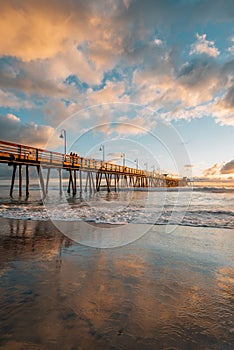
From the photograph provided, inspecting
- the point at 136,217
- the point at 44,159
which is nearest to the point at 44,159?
the point at 44,159

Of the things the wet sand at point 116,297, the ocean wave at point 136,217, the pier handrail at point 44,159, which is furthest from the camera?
the pier handrail at point 44,159

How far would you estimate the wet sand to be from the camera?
1692mm

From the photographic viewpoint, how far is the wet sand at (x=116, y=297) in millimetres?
1692

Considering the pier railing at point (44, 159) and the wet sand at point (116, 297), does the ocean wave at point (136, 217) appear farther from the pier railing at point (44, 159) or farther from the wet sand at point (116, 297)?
the pier railing at point (44, 159)

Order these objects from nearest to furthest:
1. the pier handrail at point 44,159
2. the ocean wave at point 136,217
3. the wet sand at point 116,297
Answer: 1. the wet sand at point 116,297
2. the ocean wave at point 136,217
3. the pier handrail at point 44,159

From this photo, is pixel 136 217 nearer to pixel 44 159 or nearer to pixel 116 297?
pixel 116 297

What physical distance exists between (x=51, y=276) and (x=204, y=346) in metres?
2.00

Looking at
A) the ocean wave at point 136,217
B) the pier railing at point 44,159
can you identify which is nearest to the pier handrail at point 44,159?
the pier railing at point 44,159

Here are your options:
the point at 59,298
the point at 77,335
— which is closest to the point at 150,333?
the point at 77,335

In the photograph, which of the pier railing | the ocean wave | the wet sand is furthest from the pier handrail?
the wet sand

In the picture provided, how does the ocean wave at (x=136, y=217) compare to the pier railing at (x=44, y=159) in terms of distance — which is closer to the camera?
the ocean wave at (x=136, y=217)

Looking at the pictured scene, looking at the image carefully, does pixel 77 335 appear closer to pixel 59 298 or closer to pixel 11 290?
pixel 59 298

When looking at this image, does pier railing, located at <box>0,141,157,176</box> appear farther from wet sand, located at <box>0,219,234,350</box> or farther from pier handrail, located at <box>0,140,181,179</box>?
wet sand, located at <box>0,219,234,350</box>

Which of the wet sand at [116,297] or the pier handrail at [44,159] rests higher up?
the pier handrail at [44,159]
